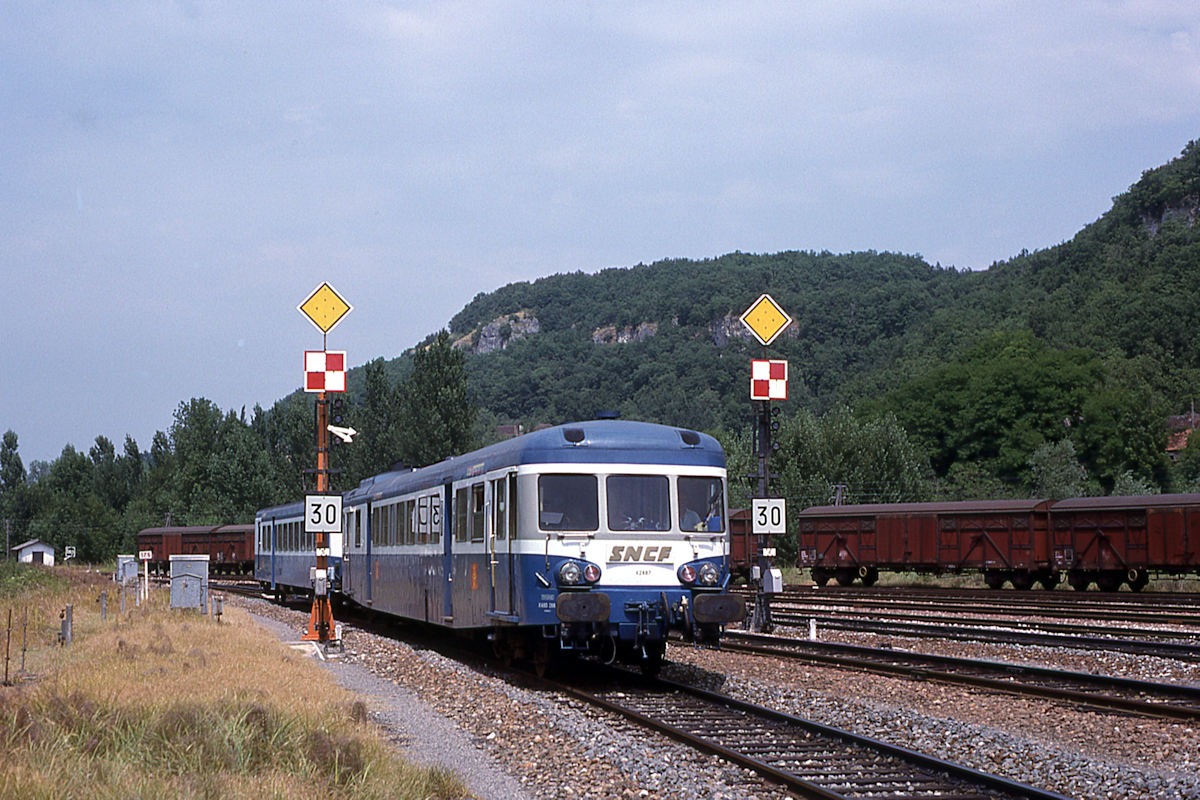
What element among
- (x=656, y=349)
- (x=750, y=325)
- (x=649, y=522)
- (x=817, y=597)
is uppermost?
(x=656, y=349)

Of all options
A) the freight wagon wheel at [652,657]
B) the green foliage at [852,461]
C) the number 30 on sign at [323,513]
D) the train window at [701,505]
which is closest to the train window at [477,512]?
the freight wagon wheel at [652,657]

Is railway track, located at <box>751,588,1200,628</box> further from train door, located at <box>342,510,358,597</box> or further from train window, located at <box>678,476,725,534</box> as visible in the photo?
train window, located at <box>678,476,725,534</box>

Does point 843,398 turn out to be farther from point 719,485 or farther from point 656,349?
point 719,485

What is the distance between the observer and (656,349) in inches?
4973

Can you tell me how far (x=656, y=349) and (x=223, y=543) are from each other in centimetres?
6608

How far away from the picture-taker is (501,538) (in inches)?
575

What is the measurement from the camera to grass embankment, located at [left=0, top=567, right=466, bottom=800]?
6.97 meters

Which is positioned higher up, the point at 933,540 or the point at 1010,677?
the point at 933,540

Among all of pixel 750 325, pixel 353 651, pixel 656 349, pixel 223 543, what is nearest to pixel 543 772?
pixel 353 651

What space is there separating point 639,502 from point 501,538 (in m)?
1.74

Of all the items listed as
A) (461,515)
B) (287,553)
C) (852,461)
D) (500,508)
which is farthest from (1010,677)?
(852,461)

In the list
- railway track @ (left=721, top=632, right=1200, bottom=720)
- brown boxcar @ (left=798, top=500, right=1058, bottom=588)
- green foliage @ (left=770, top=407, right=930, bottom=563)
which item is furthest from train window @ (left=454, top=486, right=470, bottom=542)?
green foliage @ (left=770, top=407, right=930, bottom=563)

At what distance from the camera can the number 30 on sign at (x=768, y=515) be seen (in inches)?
799

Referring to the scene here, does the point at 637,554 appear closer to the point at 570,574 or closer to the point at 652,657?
the point at 570,574
